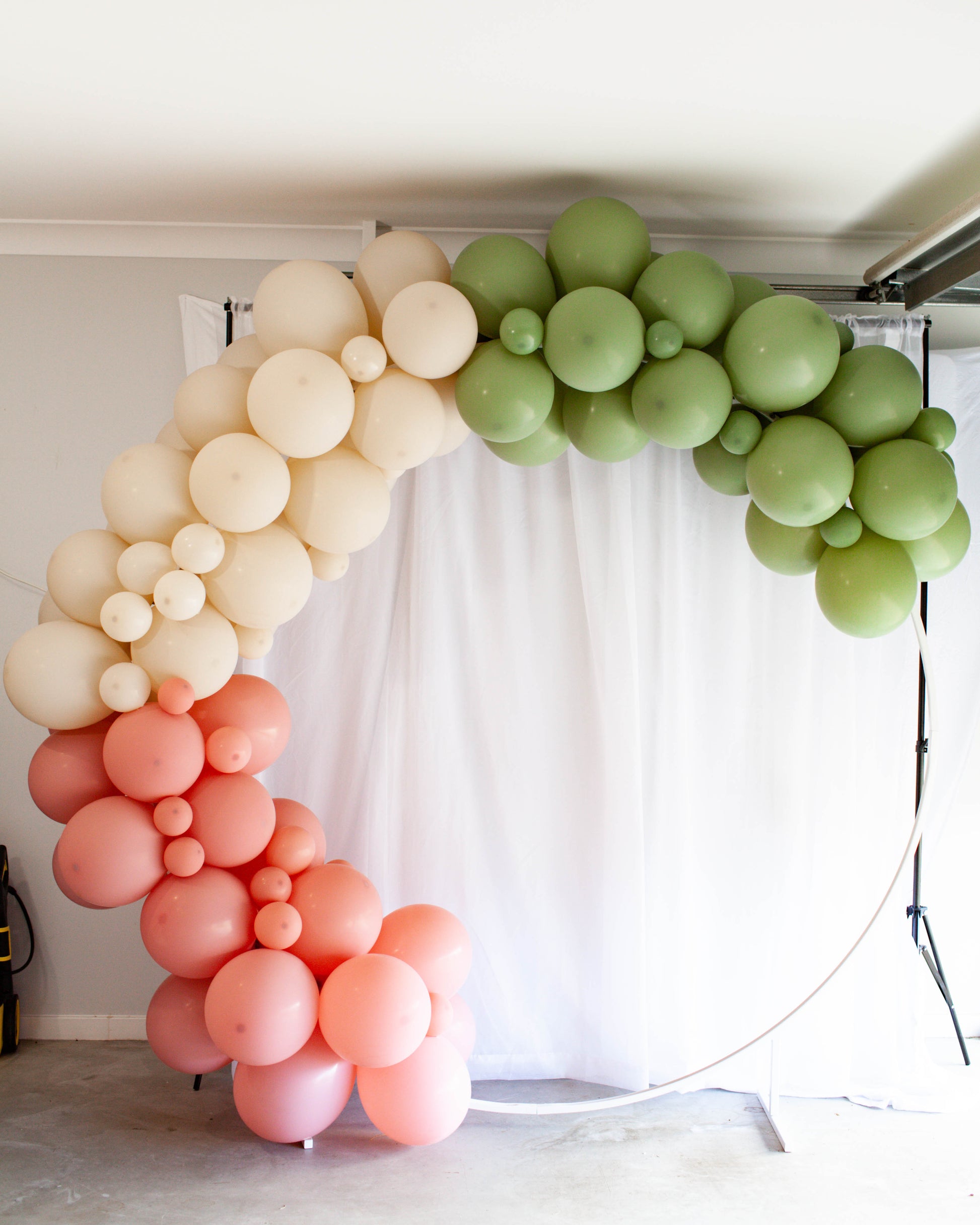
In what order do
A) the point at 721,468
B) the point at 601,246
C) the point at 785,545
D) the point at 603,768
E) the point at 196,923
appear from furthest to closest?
the point at 603,768 → the point at 721,468 → the point at 785,545 → the point at 601,246 → the point at 196,923

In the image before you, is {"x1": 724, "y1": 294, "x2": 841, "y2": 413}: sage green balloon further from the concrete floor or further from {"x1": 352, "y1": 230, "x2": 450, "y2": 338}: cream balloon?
the concrete floor

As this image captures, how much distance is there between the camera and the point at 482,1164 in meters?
2.17

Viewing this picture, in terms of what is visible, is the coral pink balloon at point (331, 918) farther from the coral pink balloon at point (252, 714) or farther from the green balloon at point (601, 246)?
the green balloon at point (601, 246)

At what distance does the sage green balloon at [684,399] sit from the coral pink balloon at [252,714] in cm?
108

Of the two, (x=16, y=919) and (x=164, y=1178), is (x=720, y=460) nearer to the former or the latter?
(x=164, y=1178)

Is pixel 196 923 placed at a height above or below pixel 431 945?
above

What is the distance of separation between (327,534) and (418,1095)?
126cm

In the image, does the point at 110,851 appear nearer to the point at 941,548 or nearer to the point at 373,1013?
the point at 373,1013

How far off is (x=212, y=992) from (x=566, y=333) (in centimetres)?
161

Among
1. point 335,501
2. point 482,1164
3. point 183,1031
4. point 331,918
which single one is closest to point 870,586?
point 335,501

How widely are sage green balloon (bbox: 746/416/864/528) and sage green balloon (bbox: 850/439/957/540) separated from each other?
0.06 m

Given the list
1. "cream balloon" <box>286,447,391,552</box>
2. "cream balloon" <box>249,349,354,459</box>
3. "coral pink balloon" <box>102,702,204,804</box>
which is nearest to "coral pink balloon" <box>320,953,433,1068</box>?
"coral pink balloon" <box>102,702,204,804</box>

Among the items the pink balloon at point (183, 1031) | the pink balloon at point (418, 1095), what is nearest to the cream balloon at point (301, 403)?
the pink balloon at point (183, 1031)

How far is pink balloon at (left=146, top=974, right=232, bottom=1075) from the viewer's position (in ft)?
6.54
